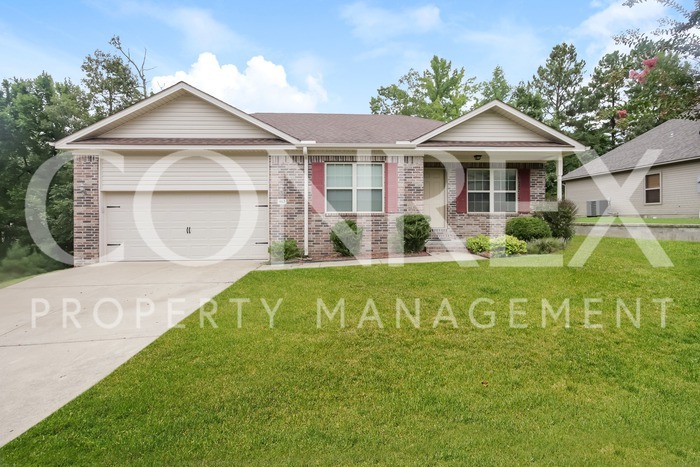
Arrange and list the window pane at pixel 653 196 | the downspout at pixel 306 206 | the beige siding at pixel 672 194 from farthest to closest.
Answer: the window pane at pixel 653 196 → the beige siding at pixel 672 194 → the downspout at pixel 306 206

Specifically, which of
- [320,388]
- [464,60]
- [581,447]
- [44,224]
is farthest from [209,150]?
[464,60]

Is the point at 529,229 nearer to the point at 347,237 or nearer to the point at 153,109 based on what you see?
the point at 347,237

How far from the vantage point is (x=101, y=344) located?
14.1ft

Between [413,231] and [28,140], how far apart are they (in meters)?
24.6

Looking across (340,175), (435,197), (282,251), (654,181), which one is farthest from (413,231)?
(654,181)

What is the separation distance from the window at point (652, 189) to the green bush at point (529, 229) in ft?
33.8

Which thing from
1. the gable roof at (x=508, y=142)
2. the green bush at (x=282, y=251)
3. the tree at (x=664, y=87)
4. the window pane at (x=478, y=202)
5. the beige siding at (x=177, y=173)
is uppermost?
the gable roof at (x=508, y=142)

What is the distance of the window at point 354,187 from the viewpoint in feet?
34.9

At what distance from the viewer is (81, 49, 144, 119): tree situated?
24531 millimetres

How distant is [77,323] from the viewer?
16.5 ft

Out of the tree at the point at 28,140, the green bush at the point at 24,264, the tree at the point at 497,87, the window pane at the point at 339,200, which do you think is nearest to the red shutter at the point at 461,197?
the window pane at the point at 339,200

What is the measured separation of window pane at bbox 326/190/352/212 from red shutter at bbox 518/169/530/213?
592 cm

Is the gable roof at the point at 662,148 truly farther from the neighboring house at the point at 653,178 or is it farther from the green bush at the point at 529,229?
the green bush at the point at 529,229

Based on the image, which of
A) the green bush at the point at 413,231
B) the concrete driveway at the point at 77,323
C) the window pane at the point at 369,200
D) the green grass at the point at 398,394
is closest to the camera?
the green grass at the point at 398,394
